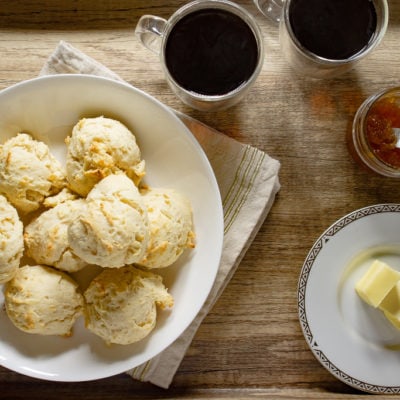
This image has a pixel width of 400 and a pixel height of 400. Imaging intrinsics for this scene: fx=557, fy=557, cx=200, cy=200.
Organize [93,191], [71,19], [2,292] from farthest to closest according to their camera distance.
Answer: [71,19] → [2,292] → [93,191]

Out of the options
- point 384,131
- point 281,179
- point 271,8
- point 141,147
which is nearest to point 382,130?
point 384,131

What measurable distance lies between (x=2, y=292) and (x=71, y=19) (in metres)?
0.61

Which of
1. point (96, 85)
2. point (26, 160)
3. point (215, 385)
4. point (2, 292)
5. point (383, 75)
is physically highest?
point (383, 75)

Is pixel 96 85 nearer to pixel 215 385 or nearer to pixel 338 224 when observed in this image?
pixel 338 224

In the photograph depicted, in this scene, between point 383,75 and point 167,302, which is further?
point 383,75

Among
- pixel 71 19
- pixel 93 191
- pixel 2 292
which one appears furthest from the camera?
pixel 71 19

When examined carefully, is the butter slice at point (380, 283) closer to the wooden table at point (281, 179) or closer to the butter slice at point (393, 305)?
the butter slice at point (393, 305)

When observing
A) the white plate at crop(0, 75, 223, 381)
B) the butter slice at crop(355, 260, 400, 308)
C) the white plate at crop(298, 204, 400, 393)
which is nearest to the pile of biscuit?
the white plate at crop(0, 75, 223, 381)

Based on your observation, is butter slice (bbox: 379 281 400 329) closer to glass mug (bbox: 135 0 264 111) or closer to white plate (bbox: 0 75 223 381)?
white plate (bbox: 0 75 223 381)

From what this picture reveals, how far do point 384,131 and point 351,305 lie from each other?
1.25 feet

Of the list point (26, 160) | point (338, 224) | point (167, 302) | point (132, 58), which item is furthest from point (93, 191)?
point (338, 224)

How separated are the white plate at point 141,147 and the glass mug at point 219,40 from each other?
0.26 ft

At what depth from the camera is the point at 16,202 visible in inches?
42.6

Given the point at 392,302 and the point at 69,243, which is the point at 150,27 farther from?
the point at 392,302
